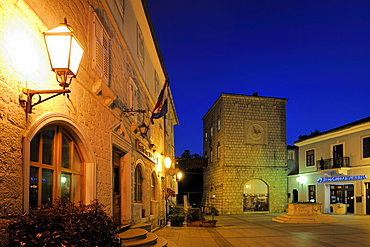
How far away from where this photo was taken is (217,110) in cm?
3172

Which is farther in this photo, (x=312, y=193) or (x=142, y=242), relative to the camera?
(x=312, y=193)

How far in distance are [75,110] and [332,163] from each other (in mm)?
23358

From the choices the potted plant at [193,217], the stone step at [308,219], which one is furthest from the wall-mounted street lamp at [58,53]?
the stone step at [308,219]

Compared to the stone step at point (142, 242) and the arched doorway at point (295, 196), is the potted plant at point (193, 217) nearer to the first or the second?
the stone step at point (142, 242)

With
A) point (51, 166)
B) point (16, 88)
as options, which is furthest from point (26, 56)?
point (51, 166)

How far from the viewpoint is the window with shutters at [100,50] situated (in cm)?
665

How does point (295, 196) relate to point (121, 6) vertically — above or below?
below

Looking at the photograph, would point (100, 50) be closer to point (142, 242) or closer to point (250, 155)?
point (142, 242)

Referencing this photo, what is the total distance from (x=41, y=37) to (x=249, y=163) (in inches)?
1036

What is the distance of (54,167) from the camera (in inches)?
194

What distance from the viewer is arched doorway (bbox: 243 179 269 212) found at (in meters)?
28.9

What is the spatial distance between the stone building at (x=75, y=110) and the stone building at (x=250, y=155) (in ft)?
58.2

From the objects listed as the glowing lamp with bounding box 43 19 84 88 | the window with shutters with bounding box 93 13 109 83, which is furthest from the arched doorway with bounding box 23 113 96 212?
the window with shutters with bounding box 93 13 109 83

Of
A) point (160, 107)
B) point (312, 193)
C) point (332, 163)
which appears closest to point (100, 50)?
point (160, 107)
